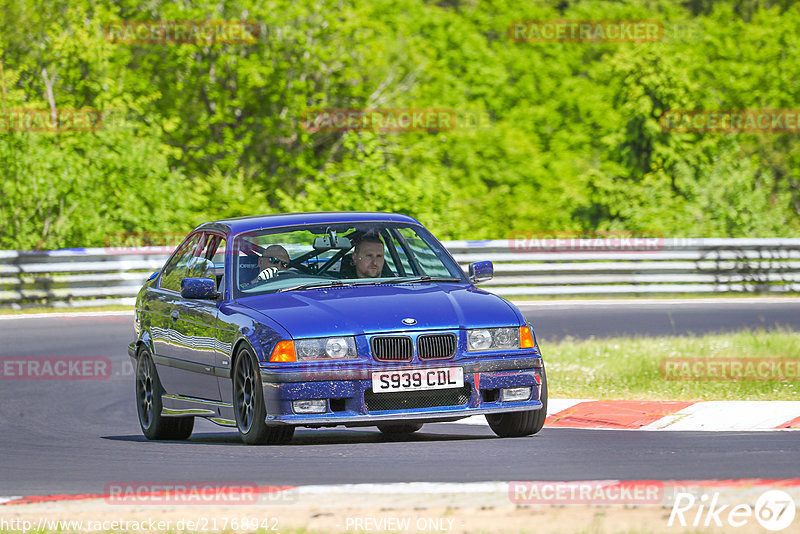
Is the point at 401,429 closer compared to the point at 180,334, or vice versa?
the point at 180,334

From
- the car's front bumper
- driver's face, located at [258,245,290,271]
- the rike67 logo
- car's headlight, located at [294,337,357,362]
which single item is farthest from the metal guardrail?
the rike67 logo

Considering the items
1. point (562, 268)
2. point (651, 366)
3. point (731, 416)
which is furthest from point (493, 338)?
point (562, 268)

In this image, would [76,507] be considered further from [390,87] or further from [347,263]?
[390,87]

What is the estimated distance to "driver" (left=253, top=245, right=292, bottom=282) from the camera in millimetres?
9531

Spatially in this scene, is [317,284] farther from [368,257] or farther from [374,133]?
[374,133]

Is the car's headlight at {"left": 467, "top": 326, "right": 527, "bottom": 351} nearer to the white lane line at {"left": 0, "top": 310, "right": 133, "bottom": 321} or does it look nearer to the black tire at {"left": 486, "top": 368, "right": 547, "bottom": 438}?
the black tire at {"left": 486, "top": 368, "right": 547, "bottom": 438}

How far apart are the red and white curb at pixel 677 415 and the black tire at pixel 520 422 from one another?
1151 millimetres

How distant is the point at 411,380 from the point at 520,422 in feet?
3.42

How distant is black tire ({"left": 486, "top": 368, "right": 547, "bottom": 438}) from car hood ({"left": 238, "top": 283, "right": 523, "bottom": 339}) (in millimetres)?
605

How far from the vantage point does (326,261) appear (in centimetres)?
973

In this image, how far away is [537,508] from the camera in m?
5.98

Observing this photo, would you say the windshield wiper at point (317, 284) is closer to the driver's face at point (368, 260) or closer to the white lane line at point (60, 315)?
the driver's face at point (368, 260)

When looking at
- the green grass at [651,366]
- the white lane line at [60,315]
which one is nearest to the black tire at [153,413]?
the green grass at [651,366]

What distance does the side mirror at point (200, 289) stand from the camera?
30.8 ft
